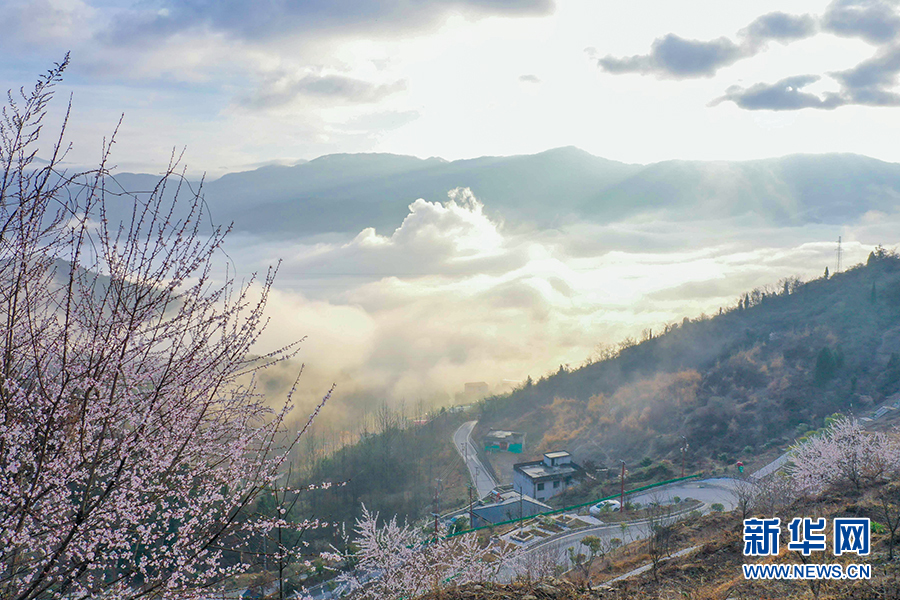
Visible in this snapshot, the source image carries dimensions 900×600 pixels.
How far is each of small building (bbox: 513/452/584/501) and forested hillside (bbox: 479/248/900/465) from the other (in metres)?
9.87

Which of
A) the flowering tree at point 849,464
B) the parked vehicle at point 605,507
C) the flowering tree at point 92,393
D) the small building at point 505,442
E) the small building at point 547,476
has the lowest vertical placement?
the small building at point 505,442

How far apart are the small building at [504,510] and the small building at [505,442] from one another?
22.3m

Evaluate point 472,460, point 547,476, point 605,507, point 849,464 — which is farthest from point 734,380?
point 849,464

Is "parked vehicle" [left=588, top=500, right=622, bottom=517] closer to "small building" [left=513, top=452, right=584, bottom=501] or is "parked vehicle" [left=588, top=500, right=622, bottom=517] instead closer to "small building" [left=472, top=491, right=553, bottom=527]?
"small building" [left=472, top=491, right=553, bottom=527]

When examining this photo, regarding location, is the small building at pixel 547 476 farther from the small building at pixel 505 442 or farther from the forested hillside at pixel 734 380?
the small building at pixel 505 442

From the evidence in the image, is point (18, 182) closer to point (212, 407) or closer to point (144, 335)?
point (144, 335)

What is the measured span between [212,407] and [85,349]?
54.3 inches

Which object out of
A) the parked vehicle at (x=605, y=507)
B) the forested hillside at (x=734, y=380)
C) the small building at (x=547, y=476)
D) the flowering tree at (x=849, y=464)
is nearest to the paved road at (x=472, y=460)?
the forested hillside at (x=734, y=380)

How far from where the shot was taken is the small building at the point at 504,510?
41906 mm

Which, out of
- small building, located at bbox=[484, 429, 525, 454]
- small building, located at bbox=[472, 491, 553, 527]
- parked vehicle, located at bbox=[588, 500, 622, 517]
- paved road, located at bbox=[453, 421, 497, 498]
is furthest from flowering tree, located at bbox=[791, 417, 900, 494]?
small building, located at bbox=[484, 429, 525, 454]

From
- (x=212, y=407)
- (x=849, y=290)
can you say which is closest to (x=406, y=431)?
(x=849, y=290)

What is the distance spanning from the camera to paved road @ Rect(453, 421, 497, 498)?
2244 inches

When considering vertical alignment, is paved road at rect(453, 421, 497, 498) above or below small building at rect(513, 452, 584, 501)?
below

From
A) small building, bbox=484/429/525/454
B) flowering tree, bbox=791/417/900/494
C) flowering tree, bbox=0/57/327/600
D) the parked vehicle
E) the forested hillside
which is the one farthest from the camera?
small building, bbox=484/429/525/454
